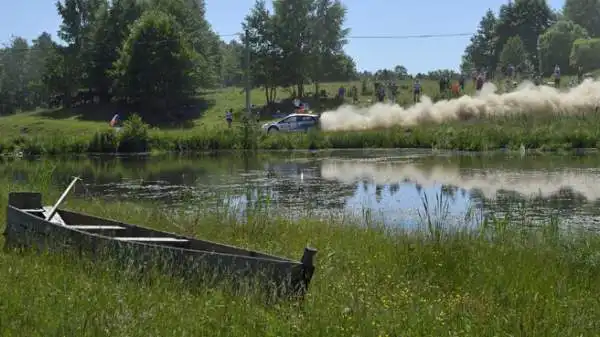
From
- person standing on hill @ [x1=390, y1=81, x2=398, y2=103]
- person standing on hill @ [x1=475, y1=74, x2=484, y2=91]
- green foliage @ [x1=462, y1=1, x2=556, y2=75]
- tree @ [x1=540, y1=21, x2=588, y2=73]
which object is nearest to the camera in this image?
person standing on hill @ [x1=475, y1=74, x2=484, y2=91]

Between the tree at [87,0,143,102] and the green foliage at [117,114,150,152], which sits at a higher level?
the tree at [87,0,143,102]

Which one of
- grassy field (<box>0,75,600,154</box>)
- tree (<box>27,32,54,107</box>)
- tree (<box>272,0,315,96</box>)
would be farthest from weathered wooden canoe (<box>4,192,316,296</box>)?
tree (<box>27,32,54,107</box>)

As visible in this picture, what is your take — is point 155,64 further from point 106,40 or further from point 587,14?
point 587,14

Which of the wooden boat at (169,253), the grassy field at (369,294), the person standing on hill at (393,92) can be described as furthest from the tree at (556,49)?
the wooden boat at (169,253)

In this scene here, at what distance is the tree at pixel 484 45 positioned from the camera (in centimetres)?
11900

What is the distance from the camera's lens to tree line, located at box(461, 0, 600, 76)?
3654 inches

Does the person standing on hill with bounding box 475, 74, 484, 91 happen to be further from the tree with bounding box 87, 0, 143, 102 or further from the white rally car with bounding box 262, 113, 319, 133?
the tree with bounding box 87, 0, 143, 102

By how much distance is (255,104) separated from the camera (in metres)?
A: 81.6

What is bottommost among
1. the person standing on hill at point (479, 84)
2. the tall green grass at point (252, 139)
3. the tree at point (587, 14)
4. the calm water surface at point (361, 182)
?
the calm water surface at point (361, 182)

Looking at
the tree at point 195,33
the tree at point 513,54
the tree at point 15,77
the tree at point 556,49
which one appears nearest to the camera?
the tree at point 195,33

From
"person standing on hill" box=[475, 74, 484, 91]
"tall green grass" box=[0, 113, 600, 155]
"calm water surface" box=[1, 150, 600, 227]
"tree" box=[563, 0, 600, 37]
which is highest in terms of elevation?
"tree" box=[563, 0, 600, 37]

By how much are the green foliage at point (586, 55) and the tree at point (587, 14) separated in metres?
64.0

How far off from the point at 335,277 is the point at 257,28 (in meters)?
73.4

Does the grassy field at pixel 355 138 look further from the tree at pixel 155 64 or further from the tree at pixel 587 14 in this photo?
the tree at pixel 587 14
